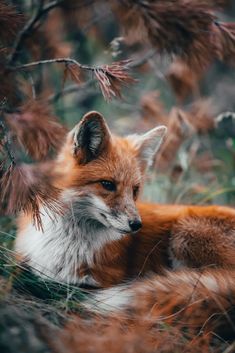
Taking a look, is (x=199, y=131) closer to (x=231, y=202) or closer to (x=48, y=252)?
(x=231, y=202)

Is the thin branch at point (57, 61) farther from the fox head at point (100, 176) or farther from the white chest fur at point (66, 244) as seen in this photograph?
the white chest fur at point (66, 244)

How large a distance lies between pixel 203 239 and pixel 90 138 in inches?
36.5

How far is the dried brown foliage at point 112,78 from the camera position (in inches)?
107

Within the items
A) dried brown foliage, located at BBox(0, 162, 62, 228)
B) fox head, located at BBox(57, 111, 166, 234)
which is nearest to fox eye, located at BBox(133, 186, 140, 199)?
fox head, located at BBox(57, 111, 166, 234)

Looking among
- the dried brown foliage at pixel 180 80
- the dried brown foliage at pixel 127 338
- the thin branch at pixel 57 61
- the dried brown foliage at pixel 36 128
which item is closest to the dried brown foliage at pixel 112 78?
the thin branch at pixel 57 61

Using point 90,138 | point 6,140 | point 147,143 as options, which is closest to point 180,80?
point 147,143

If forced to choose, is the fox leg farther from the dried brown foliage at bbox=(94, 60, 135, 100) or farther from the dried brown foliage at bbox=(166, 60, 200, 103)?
the dried brown foliage at bbox=(166, 60, 200, 103)

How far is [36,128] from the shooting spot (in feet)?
9.25

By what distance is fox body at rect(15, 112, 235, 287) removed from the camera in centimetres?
287

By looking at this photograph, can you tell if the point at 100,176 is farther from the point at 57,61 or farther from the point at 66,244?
the point at 57,61

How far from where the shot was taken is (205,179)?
5359 millimetres

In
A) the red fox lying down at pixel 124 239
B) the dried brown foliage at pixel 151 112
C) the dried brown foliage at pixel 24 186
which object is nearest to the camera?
the dried brown foliage at pixel 24 186

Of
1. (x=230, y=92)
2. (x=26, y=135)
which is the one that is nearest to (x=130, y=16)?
(x=26, y=135)

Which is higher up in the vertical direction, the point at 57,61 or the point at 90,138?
the point at 57,61
